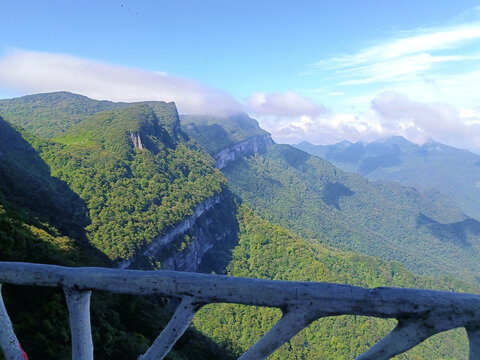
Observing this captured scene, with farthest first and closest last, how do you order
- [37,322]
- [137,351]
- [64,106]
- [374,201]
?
1. [374,201]
2. [64,106]
3. [137,351]
4. [37,322]

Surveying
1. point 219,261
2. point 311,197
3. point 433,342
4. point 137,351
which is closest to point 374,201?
point 311,197

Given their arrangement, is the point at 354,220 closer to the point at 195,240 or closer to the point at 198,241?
the point at 198,241

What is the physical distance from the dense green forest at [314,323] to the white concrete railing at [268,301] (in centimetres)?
2648

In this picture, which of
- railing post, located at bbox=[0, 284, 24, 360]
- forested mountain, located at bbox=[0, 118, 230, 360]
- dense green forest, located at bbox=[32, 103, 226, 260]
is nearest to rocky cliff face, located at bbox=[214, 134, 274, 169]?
dense green forest, located at bbox=[32, 103, 226, 260]

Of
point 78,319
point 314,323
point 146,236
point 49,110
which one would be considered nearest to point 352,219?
point 314,323

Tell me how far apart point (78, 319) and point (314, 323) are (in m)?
50.8

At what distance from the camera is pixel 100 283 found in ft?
6.37

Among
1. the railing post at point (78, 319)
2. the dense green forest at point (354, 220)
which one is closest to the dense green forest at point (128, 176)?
the railing post at point (78, 319)

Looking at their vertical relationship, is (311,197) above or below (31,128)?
below

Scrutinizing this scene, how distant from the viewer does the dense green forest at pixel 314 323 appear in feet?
129

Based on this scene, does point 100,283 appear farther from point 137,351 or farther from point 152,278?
point 137,351

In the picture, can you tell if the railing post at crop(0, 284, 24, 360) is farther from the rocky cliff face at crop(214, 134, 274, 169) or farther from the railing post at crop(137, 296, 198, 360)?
the rocky cliff face at crop(214, 134, 274, 169)

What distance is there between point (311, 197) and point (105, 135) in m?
114

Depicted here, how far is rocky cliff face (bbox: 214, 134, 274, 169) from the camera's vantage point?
131000 mm
